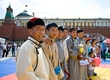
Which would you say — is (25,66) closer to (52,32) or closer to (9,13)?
Answer: (52,32)

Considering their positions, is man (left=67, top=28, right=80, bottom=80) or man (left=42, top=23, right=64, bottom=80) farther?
man (left=67, top=28, right=80, bottom=80)

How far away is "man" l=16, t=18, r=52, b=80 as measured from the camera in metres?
1.67

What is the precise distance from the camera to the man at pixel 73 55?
4.25 m

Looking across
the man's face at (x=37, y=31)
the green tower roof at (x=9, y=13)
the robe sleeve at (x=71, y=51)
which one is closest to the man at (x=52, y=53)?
the man's face at (x=37, y=31)

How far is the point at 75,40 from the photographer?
177 inches

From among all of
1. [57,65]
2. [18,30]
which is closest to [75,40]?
[57,65]

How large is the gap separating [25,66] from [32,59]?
0.12 meters

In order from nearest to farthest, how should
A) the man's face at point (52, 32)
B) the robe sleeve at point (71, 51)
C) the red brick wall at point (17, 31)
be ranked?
1. the man's face at point (52, 32)
2. the robe sleeve at point (71, 51)
3. the red brick wall at point (17, 31)

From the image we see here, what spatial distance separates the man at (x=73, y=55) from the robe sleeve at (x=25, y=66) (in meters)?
2.58

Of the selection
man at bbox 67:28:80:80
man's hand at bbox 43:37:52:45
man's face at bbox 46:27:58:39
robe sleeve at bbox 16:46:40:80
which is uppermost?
man's face at bbox 46:27:58:39

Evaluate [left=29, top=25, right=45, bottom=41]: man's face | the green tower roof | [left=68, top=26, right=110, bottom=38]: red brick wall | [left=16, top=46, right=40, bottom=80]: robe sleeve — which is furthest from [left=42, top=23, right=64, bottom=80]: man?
the green tower roof

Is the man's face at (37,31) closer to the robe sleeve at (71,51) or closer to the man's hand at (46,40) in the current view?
the man's hand at (46,40)

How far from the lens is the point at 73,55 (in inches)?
167

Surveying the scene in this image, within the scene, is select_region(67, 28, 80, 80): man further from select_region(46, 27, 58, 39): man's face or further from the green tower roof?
the green tower roof
